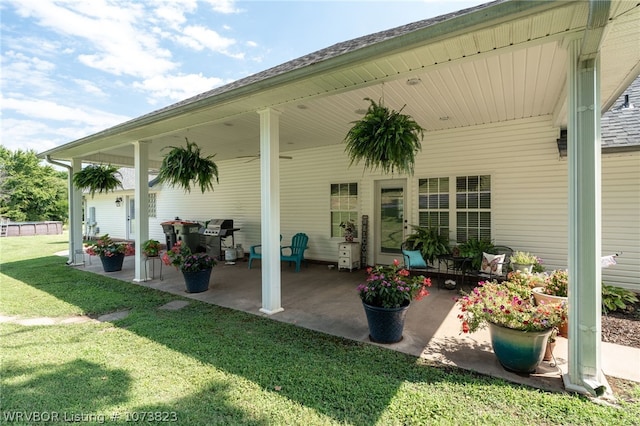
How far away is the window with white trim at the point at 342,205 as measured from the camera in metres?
7.35

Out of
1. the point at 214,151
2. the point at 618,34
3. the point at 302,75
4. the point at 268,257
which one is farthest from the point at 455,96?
the point at 214,151

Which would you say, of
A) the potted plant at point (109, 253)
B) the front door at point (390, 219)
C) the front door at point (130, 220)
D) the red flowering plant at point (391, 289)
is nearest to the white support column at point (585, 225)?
the red flowering plant at point (391, 289)

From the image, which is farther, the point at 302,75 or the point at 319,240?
the point at 319,240

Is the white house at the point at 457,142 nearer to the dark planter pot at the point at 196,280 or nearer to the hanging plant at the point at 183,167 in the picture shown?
the hanging plant at the point at 183,167

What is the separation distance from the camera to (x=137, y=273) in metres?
5.95

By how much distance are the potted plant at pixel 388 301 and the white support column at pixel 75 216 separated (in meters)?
8.19

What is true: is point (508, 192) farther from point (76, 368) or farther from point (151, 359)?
point (76, 368)

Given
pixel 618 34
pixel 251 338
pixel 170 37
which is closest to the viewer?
pixel 618 34

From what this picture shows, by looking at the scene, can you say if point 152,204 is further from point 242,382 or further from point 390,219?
point 242,382

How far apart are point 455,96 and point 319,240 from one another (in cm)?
479

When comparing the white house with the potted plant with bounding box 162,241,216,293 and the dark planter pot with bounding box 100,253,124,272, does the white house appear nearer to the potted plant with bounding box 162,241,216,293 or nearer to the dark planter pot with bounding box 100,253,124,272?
the potted plant with bounding box 162,241,216,293

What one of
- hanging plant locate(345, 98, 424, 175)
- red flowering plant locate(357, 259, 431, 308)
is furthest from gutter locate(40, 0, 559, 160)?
red flowering plant locate(357, 259, 431, 308)

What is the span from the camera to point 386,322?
306cm

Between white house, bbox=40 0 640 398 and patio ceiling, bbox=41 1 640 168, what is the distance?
0.02m
